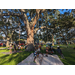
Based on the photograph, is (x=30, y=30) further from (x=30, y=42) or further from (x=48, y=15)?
(x=48, y=15)

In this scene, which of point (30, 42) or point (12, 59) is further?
point (30, 42)

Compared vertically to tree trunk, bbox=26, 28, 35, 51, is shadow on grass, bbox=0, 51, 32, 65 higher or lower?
lower

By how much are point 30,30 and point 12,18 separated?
15285 mm

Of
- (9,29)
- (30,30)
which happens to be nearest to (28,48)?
(30,30)

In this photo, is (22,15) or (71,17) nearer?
(22,15)

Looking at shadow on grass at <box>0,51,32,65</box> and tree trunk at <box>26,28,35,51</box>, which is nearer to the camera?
shadow on grass at <box>0,51,32,65</box>

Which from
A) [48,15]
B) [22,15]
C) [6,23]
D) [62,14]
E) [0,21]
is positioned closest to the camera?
[22,15]

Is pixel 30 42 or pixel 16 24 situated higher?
pixel 16 24

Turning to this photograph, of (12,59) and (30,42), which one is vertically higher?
(30,42)

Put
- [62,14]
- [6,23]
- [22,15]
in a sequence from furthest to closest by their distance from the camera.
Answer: [6,23] → [62,14] → [22,15]

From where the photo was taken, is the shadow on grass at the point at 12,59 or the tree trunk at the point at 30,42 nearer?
the shadow on grass at the point at 12,59

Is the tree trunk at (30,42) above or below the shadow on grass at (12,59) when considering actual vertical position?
above

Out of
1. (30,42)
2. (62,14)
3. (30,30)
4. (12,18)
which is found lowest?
(30,42)

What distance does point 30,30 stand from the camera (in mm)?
14719
